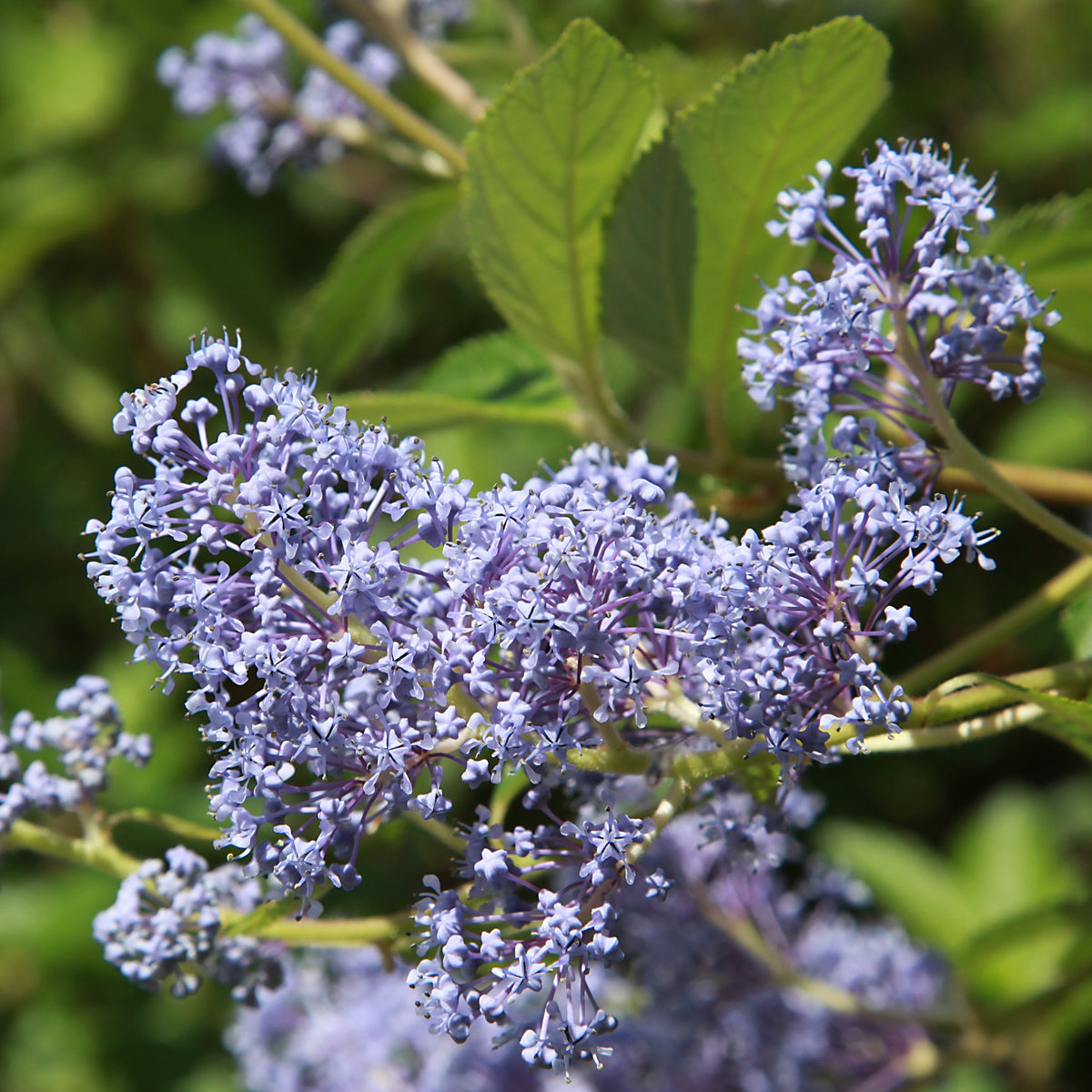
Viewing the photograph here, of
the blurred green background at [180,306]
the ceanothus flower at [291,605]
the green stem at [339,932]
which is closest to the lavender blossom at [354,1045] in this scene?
the blurred green background at [180,306]

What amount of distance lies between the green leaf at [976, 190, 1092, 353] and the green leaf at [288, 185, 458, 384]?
1.38 m

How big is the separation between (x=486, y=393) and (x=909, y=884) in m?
2.56

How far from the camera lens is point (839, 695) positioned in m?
1.86

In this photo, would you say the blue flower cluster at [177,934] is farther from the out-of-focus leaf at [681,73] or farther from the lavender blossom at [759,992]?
the out-of-focus leaf at [681,73]

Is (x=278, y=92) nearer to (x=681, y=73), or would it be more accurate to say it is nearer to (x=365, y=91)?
(x=365, y=91)

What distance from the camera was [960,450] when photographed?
2061mm

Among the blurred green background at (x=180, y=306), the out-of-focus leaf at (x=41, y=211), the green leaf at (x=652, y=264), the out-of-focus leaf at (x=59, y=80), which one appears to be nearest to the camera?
the green leaf at (x=652, y=264)

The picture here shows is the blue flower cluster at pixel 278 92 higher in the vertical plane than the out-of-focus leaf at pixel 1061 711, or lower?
higher

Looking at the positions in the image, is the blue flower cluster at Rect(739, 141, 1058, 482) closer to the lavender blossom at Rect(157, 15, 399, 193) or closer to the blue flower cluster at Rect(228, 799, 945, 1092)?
the blue flower cluster at Rect(228, 799, 945, 1092)

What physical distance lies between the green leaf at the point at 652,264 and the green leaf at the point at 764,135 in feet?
0.11

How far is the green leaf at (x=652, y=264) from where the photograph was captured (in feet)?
7.95

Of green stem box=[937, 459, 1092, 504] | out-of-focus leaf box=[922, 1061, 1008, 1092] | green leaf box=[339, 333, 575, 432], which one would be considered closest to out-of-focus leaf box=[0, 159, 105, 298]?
green leaf box=[339, 333, 575, 432]

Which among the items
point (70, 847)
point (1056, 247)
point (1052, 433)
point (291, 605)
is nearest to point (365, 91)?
point (1056, 247)

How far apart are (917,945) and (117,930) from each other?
8.78 feet
